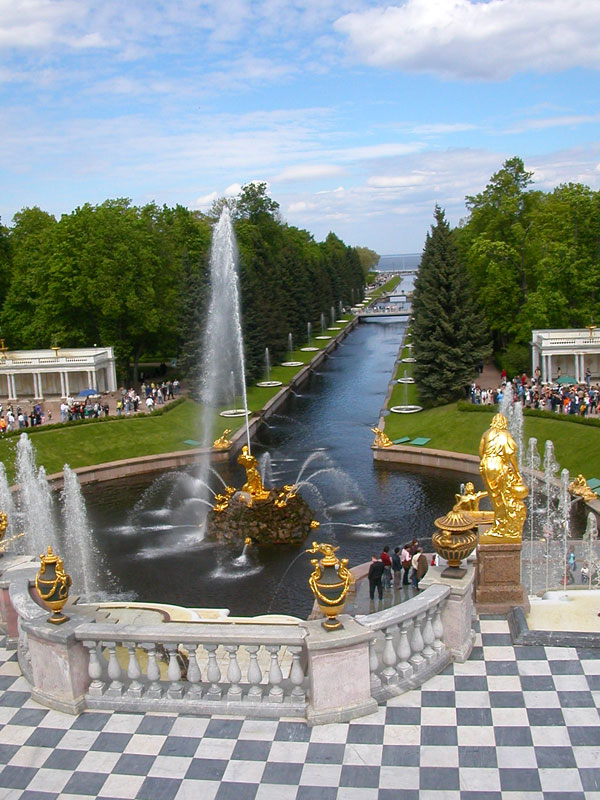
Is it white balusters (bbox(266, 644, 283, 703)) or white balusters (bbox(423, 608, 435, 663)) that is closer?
white balusters (bbox(266, 644, 283, 703))

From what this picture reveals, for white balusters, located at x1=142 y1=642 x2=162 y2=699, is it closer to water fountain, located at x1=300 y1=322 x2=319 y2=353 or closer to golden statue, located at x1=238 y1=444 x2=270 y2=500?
golden statue, located at x1=238 y1=444 x2=270 y2=500

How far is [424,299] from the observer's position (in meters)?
43.9

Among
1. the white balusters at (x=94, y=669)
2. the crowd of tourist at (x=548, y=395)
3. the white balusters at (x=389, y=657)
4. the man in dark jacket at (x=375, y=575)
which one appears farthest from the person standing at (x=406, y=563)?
the crowd of tourist at (x=548, y=395)

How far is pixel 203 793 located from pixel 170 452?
29.5 m

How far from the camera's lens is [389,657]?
30.3ft

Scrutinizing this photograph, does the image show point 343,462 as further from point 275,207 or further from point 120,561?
point 275,207

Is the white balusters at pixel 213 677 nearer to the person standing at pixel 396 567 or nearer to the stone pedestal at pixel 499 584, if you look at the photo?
the stone pedestal at pixel 499 584

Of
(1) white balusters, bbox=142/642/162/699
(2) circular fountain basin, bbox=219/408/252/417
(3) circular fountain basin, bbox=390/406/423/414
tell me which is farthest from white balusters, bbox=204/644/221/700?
(3) circular fountain basin, bbox=390/406/423/414

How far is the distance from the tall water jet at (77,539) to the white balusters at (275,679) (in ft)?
39.1

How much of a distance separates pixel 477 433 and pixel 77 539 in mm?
18792

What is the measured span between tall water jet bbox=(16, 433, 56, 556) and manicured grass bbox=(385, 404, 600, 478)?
16.2m

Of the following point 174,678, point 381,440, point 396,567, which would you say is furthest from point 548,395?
point 174,678

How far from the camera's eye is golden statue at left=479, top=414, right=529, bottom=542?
11.5m

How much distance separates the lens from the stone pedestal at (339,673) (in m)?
8.64
